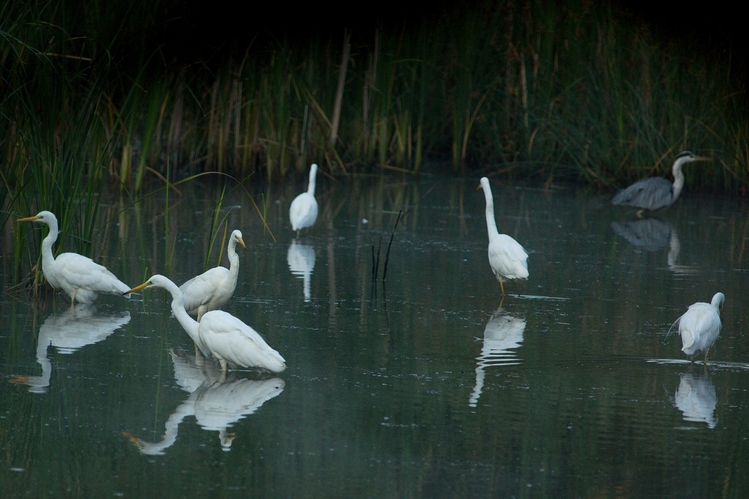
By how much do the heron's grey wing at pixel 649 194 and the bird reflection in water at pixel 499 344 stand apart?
5.32 meters

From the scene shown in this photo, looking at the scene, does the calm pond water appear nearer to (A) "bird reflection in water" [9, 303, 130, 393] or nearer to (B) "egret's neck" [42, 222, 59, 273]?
(A) "bird reflection in water" [9, 303, 130, 393]

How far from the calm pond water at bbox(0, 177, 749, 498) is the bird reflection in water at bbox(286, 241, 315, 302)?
0.08 feet

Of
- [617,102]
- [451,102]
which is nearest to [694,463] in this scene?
[617,102]

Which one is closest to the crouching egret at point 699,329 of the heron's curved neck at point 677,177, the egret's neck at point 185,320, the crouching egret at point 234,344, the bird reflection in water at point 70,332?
the crouching egret at point 234,344

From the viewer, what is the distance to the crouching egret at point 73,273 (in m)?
4.98

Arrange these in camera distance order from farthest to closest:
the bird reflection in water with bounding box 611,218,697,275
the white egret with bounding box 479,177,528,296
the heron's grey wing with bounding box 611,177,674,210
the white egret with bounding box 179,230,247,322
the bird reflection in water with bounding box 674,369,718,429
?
the heron's grey wing with bounding box 611,177,674,210 < the bird reflection in water with bounding box 611,218,697,275 < the white egret with bounding box 479,177,528,296 < the white egret with bounding box 179,230,247,322 < the bird reflection in water with bounding box 674,369,718,429

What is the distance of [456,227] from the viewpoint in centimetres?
909

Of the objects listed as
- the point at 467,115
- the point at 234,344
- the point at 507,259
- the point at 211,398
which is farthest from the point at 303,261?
the point at 467,115

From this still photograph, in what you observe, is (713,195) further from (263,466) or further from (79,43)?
(263,466)

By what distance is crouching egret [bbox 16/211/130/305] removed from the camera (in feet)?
16.4

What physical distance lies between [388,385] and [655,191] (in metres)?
7.37

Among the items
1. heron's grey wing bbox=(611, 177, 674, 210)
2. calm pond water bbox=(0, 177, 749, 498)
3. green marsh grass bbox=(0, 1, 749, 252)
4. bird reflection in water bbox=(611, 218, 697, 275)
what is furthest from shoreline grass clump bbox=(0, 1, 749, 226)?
calm pond water bbox=(0, 177, 749, 498)

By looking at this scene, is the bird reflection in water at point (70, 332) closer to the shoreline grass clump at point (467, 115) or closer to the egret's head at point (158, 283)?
the egret's head at point (158, 283)

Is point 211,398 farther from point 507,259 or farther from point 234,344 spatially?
point 507,259
